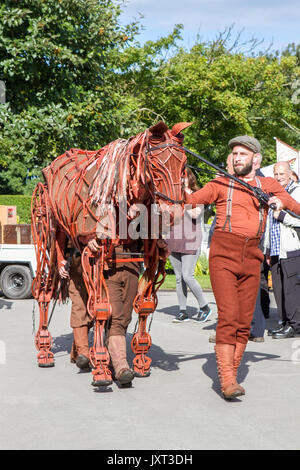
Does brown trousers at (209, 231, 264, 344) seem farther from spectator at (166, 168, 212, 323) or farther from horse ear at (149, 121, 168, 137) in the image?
spectator at (166, 168, 212, 323)

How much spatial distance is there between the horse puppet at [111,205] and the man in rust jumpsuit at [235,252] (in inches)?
15.0

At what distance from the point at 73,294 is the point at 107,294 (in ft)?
3.93

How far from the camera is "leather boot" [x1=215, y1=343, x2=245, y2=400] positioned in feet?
17.6

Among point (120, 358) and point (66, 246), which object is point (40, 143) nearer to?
point (66, 246)

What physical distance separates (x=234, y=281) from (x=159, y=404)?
3.98 feet

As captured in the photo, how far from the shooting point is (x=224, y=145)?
104 ft

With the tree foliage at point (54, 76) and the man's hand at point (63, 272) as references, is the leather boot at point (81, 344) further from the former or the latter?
the tree foliage at point (54, 76)

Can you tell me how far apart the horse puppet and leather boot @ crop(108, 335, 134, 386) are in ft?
0.32

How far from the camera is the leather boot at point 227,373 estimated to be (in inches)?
211

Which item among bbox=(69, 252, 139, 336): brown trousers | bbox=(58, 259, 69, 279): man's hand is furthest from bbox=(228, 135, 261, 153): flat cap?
bbox=(58, 259, 69, 279): man's hand

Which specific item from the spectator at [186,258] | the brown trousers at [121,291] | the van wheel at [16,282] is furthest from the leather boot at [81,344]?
the van wheel at [16,282]

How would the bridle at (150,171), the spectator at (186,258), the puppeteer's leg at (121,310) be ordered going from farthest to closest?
the spectator at (186,258), the puppeteer's leg at (121,310), the bridle at (150,171)

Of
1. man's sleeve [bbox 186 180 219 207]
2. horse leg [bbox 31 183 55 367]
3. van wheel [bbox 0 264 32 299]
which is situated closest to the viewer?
man's sleeve [bbox 186 180 219 207]

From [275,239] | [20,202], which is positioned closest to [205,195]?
[275,239]
